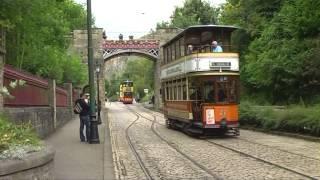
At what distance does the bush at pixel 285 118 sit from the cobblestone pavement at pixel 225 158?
0.85 meters

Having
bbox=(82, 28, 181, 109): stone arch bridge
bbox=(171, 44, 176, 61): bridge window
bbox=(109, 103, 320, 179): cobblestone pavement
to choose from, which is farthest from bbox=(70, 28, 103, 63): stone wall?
bbox=(109, 103, 320, 179): cobblestone pavement

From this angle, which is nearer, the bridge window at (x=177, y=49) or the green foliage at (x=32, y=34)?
the green foliage at (x=32, y=34)

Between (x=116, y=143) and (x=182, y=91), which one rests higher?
(x=182, y=91)

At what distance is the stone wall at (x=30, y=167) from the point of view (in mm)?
9414

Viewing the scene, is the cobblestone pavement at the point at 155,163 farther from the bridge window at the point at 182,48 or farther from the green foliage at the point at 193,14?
the green foliage at the point at 193,14

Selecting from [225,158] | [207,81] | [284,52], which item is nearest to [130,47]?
[284,52]

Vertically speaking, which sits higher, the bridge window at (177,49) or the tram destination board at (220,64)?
the bridge window at (177,49)

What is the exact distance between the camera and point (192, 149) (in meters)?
21.4

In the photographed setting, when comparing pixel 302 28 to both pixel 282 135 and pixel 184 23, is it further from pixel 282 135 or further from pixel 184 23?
pixel 184 23

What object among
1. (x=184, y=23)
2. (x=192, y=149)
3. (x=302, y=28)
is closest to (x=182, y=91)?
(x=192, y=149)

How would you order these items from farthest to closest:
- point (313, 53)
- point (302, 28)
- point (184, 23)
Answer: point (184, 23)
point (302, 28)
point (313, 53)

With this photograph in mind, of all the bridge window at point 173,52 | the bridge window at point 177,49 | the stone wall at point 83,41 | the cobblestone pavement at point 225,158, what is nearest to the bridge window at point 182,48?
the bridge window at point 177,49

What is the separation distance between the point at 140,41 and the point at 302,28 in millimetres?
43873

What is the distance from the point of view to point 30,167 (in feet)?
32.9
